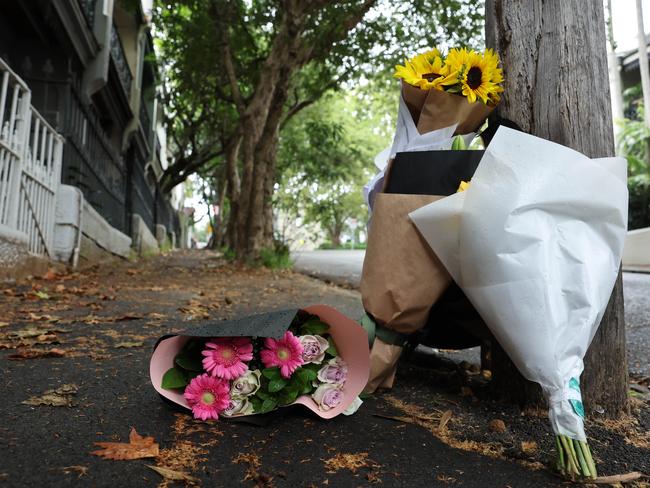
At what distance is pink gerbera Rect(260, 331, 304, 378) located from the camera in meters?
1.63

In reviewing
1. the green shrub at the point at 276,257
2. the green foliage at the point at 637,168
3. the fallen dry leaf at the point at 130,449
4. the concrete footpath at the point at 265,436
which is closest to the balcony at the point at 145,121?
the green shrub at the point at 276,257

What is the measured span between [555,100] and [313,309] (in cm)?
111

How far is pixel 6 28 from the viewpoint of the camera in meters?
7.08

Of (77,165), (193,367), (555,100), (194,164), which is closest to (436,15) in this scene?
(77,165)

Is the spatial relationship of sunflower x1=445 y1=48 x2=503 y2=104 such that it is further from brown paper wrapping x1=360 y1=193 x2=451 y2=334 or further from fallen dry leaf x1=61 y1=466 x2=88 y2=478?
fallen dry leaf x1=61 y1=466 x2=88 y2=478

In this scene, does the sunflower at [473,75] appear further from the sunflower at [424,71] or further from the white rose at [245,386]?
the white rose at [245,386]

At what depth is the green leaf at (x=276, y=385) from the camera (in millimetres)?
1609

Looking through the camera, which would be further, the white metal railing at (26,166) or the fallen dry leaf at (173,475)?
the white metal railing at (26,166)

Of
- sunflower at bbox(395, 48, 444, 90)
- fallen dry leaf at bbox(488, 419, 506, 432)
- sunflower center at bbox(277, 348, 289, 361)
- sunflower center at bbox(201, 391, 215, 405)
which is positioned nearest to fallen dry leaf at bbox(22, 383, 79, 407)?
sunflower center at bbox(201, 391, 215, 405)

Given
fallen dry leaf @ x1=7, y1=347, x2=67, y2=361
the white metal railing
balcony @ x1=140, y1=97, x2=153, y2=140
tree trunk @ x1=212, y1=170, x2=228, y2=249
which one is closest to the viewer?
fallen dry leaf @ x1=7, y1=347, x2=67, y2=361

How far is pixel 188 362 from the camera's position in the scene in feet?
5.57

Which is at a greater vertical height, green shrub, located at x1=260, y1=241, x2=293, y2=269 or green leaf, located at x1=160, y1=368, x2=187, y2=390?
green shrub, located at x1=260, y1=241, x2=293, y2=269

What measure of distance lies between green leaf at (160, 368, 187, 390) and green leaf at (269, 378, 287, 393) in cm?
29

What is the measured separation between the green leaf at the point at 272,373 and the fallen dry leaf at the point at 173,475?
416 mm
